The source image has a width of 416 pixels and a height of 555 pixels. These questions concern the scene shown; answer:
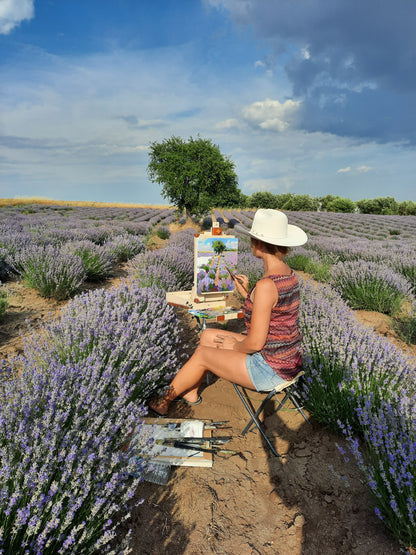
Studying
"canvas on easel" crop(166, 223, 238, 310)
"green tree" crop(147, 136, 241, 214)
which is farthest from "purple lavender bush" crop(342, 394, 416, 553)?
"green tree" crop(147, 136, 241, 214)

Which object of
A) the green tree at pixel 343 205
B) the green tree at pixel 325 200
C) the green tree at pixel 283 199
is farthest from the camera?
the green tree at pixel 283 199

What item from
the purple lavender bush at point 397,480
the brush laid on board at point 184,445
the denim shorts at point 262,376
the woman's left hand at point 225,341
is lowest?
the brush laid on board at point 184,445

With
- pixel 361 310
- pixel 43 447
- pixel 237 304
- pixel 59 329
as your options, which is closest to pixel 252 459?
pixel 43 447

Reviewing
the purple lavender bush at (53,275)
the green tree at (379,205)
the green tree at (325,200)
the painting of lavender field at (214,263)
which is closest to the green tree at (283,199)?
the green tree at (325,200)

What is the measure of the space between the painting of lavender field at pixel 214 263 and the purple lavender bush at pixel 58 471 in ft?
4.65

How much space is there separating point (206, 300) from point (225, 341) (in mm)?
785

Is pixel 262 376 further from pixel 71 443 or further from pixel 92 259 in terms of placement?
pixel 92 259

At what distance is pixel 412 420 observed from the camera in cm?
189

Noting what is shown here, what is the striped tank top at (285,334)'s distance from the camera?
2.17 metres

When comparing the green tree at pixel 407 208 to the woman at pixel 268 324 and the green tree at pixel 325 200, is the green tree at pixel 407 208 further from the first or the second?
the woman at pixel 268 324

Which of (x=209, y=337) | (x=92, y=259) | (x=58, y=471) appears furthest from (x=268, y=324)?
(x=92, y=259)

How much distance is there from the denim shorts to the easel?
0.86 meters

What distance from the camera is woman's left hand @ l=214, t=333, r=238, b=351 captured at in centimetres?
258

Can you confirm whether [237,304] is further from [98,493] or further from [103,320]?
[98,493]
